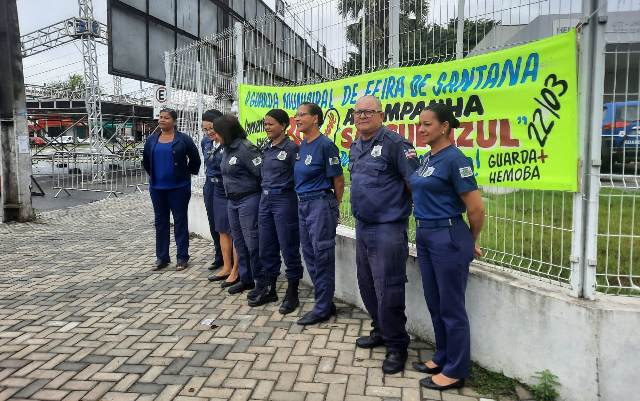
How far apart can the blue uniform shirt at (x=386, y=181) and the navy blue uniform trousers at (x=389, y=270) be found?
0.08 meters

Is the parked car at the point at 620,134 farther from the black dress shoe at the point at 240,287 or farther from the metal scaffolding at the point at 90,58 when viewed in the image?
the metal scaffolding at the point at 90,58

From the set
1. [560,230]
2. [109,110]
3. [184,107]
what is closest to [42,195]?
[184,107]

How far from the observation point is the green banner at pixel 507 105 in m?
2.91

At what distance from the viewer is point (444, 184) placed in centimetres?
296

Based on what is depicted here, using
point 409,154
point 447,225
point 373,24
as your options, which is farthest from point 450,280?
point 373,24

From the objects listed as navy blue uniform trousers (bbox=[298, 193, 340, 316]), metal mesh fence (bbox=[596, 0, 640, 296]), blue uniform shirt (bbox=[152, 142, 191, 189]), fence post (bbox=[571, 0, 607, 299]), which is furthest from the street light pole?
metal mesh fence (bbox=[596, 0, 640, 296])

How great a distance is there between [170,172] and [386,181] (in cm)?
336

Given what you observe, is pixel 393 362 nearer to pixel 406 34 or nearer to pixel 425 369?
pixel 425 369

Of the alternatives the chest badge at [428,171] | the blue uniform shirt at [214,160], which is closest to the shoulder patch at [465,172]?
the chest badge at [428,171]

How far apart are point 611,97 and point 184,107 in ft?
23.1

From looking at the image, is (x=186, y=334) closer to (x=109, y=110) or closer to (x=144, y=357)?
(x=144, y=357)

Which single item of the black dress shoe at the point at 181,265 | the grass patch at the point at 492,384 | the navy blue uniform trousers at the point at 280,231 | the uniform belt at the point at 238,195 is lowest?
the grass patch at the point at 492,384

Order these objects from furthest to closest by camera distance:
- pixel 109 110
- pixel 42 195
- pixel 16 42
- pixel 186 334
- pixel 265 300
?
pixel 109 110
pixel 42 195
pixel 16 42
pixel 265 300
pixel 186 334

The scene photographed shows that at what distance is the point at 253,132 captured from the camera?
6223 mm
